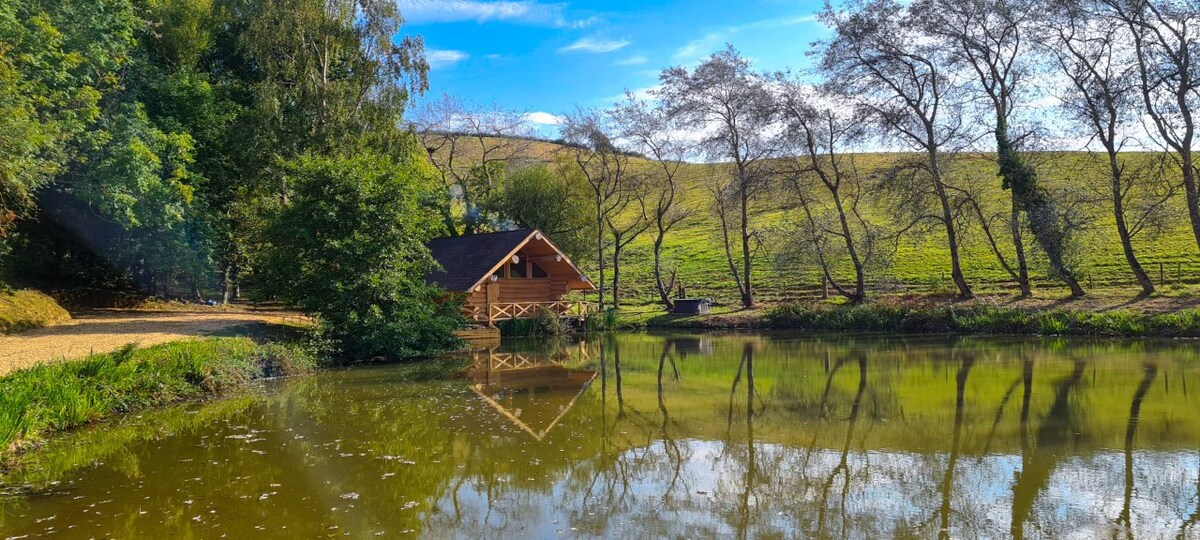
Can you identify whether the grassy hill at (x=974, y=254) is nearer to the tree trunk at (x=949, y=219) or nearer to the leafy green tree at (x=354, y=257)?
the tree trunk at (x=949, y=219)

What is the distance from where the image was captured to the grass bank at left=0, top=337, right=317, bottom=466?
802 centimetres

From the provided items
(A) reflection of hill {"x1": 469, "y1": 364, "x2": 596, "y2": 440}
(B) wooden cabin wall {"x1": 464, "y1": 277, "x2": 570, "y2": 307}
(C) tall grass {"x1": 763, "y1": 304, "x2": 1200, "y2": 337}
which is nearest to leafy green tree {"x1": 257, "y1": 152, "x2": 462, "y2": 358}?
(A) reflection of hill {"x1": 469, "y1": 364, "x2": 596, "y2": 440}

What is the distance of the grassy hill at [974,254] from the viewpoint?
2273cm

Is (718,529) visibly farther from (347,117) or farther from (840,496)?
A: (347,117)

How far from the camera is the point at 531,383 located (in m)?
13.3

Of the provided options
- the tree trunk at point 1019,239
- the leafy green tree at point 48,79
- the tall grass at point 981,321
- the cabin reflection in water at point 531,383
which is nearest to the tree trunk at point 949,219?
the tree trunk at point 1019,239

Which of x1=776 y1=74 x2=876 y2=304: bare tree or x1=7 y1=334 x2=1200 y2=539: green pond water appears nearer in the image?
x1=7 y1=334 x2=1200 y2=539: green pond water

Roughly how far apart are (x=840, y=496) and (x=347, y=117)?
2350 cm

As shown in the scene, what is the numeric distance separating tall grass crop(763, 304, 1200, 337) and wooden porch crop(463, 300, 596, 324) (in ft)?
25.2

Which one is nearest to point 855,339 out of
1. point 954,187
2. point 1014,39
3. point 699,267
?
point 954,187

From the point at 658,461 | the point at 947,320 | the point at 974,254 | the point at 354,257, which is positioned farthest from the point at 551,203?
the point at 658,461

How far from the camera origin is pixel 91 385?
9.88m

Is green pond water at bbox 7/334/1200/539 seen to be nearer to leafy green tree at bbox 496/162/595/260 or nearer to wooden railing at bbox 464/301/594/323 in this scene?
wooden railing at bbox 464/301/594/323

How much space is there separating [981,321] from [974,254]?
16.9 m
